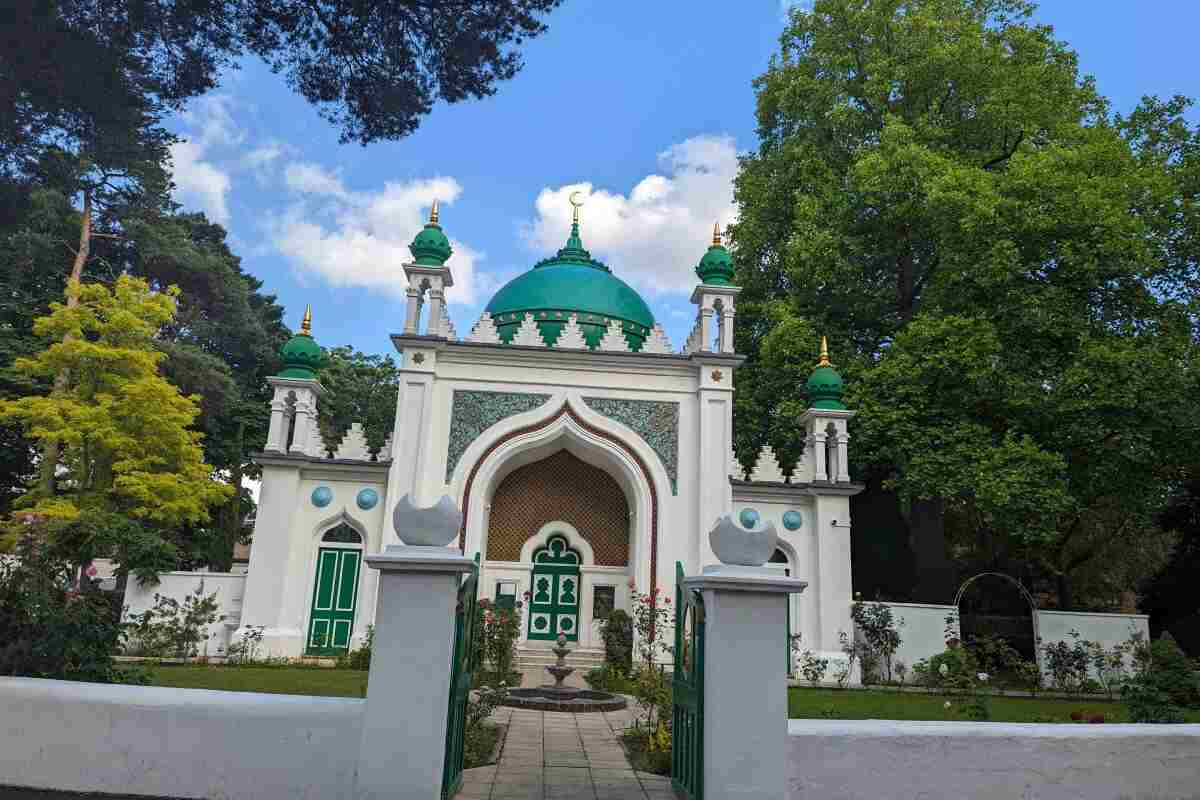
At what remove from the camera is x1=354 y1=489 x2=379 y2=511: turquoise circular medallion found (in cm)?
1442

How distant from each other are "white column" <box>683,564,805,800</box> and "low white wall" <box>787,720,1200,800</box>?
0.25 m

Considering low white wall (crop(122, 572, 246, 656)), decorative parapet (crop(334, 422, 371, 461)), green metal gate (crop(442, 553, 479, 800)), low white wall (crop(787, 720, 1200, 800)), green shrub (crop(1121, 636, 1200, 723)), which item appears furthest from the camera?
decorative parapet (crop(334, 422, 371, 461))

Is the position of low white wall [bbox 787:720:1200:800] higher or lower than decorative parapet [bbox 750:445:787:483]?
lower

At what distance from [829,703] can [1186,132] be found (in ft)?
42.8

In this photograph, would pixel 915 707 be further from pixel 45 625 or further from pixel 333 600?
pixel 333 600

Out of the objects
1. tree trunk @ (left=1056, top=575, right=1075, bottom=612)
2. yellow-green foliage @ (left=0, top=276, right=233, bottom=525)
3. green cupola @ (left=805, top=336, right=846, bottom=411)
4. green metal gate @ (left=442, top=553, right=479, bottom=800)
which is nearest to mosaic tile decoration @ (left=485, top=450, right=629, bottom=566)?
green cupola @ (left=805, top=336, right=846, bottom=411)

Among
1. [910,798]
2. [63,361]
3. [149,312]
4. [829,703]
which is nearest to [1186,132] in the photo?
[829,703]

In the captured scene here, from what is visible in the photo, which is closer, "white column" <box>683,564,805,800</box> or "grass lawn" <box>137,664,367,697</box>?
"white column" <box>683,564,805,800</box>

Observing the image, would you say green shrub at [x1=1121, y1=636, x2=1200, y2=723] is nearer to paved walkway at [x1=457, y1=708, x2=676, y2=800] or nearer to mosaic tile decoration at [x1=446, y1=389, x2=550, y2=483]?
paved walkway at [x1=457, y1=708, x2=676, y2=800]

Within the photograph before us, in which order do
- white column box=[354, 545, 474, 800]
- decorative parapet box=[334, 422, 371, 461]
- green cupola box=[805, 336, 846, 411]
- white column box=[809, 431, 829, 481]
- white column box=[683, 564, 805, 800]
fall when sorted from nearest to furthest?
white column box=[354, 545, 474, 800] < white column box=[683, 564, 805, 800] < decorative parapet box=[334, 422, 371, 461] < white column box=[809, 431, 829, 481] < green cupola box=[805, 336, 846, 411]

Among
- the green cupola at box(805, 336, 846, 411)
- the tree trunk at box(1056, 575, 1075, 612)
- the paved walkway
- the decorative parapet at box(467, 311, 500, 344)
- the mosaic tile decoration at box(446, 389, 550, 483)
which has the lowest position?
the paved walkway

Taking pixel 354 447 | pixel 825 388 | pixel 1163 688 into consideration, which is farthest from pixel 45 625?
pixel 825 388

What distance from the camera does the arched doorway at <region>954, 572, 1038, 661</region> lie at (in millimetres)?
15070

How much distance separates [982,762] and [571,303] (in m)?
13.4
